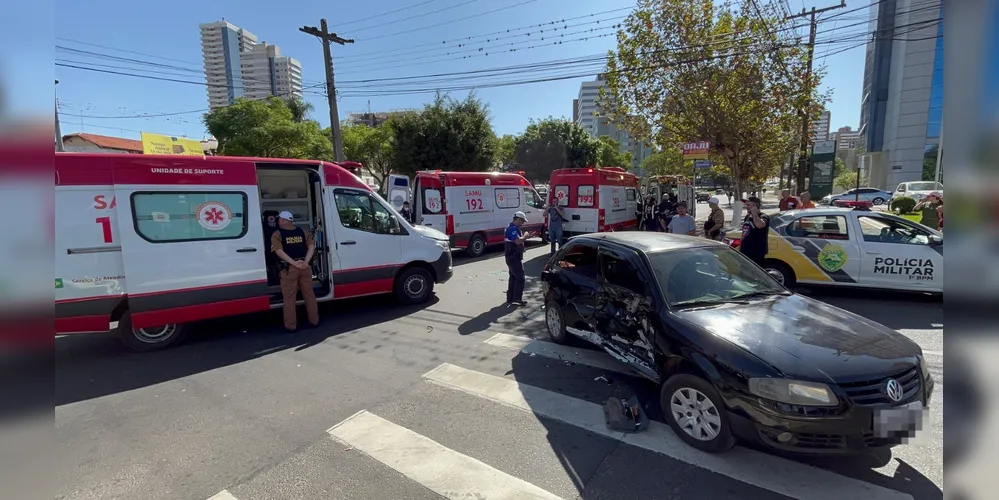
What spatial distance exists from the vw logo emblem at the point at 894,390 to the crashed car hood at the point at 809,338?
0.06m

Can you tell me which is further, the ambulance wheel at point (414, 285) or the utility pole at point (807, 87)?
the utility pole at point (807, 87)

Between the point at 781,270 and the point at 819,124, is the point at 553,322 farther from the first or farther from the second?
the point at 819,124

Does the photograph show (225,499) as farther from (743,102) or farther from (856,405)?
(743,102)

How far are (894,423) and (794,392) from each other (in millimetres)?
582

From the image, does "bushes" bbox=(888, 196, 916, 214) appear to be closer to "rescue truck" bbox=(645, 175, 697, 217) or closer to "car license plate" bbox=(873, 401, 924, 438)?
"rescue truck" bbox=(645, 175, 697, 217)

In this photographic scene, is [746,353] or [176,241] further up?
[176,241]

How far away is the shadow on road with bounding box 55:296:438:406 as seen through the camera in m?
4.83

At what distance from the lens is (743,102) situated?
12.2 metres

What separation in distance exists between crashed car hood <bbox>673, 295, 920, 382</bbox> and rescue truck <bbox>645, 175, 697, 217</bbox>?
13.7 metres

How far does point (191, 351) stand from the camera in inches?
226

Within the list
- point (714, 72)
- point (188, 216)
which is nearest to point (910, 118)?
point (714, 72)

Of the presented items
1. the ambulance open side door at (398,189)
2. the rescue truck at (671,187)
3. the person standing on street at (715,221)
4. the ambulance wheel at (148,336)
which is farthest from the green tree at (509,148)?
the ambulance wheel at (148,336)

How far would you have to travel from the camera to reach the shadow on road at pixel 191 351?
4.83 metres

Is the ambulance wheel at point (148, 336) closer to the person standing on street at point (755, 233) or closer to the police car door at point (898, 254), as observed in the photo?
the person standing on street at point (755, 233)
